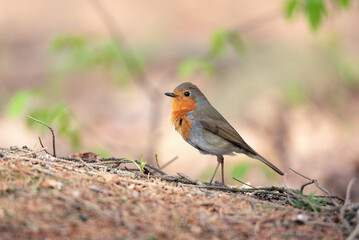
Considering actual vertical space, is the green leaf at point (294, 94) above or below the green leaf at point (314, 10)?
above

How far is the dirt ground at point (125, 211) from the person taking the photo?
272 centimetres

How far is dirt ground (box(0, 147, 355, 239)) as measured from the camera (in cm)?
272

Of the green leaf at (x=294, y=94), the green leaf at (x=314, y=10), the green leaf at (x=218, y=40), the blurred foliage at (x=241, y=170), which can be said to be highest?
the green leaf at (x=294, y=94)

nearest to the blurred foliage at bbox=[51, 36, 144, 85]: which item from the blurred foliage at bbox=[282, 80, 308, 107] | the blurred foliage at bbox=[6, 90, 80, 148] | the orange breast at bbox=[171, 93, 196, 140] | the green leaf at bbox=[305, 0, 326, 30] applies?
the blurred foliage at bbox=[6, 90, 80, 148]

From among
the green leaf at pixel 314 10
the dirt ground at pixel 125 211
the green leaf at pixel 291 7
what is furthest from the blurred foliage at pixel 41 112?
the green leaf at pixel 314 10

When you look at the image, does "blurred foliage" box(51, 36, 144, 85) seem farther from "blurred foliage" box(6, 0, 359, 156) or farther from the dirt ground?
the dirt ground

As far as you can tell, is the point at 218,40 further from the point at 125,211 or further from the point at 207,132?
the point at 125,211

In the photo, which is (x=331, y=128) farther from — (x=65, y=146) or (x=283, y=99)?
(x=65, y=146)

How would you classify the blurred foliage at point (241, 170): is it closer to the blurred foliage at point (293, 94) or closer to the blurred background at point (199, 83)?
the blurred background at point (199, 83)

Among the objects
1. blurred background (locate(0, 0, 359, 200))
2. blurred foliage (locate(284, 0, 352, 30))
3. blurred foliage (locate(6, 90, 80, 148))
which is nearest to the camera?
blurred foliage (locate(284, 0, 352, 30))

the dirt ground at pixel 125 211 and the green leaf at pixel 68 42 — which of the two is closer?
the dirt ground at pixel 125 211

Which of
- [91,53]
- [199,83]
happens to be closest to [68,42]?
[91,53]

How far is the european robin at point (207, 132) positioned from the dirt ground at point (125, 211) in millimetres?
1683

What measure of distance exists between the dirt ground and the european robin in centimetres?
168
